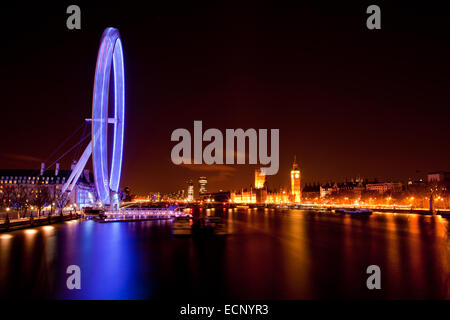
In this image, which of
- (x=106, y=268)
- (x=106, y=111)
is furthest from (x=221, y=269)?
(x=106, y=111)

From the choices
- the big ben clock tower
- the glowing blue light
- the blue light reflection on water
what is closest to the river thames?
the blue light reflection on water

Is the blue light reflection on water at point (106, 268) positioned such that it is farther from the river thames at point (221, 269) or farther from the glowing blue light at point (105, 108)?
the glowing blue light at point (105, 108)

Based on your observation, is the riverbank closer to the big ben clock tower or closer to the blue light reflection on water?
the blue light reflection on water

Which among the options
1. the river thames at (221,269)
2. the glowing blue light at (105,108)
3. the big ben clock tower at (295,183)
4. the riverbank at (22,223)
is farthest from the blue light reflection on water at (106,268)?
the big ben clock tower at (295,183)

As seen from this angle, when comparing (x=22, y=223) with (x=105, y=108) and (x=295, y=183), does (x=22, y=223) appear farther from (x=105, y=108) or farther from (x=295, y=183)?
(x=295, y=183)

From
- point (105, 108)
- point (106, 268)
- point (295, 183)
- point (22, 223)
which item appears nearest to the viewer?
point (106, 268)

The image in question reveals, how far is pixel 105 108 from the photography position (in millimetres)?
35531

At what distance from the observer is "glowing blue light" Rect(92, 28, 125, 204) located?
3462 centimetres

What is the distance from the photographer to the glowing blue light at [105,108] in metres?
34.6

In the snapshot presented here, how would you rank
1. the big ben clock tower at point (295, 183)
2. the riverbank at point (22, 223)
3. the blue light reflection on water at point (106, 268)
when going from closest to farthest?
the blue light reflection on water at point (106, 268), the riverbank at point (22, 223), the big ben clock tower at point (295, 183)
